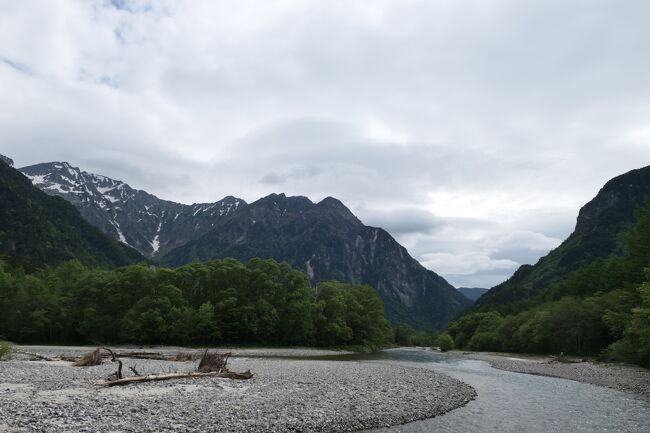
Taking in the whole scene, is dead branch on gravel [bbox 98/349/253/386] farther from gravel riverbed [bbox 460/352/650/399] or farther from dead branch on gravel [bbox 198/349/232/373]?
gravel riverbed [bbox 460/352/650/399]

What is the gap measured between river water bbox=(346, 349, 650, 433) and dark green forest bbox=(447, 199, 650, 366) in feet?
41.9

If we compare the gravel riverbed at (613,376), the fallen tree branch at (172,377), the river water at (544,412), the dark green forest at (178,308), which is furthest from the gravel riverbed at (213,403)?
the dark green forest at (178,308)

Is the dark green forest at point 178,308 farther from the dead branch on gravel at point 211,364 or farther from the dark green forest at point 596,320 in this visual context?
the dead branch on gravel at point 211,364

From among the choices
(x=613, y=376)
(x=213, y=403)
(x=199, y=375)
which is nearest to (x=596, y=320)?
(x=613, y=376)

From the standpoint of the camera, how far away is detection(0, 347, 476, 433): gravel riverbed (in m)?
17.1

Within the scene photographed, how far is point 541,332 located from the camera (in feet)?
297

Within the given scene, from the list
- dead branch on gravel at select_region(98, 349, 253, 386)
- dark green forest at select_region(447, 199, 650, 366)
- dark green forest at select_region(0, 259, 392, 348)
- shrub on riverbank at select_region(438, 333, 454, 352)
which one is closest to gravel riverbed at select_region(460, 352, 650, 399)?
dark green forest at select_region(447, 199, 650, 366)

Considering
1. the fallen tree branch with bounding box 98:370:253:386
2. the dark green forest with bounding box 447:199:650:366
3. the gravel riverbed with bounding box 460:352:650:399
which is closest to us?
the fallen tree branch with bounding box 98:370:253:386

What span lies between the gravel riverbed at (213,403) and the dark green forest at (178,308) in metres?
53.7

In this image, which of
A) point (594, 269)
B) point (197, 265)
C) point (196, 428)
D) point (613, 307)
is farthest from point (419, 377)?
point (594, 269)

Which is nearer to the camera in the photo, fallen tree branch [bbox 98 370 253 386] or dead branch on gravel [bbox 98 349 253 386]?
fallen tree branch [bbox 98 370 253 386]

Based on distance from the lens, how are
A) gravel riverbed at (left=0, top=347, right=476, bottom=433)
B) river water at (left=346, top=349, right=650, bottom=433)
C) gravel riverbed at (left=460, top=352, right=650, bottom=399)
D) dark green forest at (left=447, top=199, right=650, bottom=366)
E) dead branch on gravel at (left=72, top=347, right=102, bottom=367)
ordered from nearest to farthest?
gravel riverbed at (left=0, top=347, right=476, bottom=433), river water at (left=346, top=349, right=650, bottom=433), gravel riverbed at (left=460, top=352, right=650, bottom=399), dead branch on gravel at (left=72, top=347, right=102, bottom=367), dark green forest at (left=447, top=199, right=650, bottom=366)

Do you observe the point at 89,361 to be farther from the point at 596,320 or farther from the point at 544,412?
the point at 596,320

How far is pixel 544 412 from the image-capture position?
1040 inches
